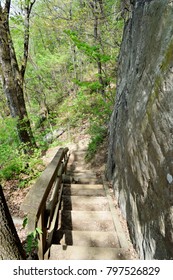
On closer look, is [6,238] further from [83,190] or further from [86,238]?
[83,190]

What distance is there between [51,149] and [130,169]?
7.27m

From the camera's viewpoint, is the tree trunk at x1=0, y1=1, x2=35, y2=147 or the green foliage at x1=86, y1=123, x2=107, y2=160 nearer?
the tree trunk at x1=0, y1=1, x2=35, y2=147

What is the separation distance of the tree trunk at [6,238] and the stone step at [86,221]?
1.18m

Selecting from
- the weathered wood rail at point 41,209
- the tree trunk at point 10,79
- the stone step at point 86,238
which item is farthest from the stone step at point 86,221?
the tree trunk at point 10,79

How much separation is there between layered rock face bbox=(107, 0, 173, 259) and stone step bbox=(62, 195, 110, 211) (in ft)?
2.41

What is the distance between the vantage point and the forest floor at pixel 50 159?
11.1ft

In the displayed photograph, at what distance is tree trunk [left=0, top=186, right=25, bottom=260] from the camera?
1785 mm

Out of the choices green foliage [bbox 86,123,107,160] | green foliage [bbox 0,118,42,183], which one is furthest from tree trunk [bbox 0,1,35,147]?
green foliage [bbox 86,123,107,160]

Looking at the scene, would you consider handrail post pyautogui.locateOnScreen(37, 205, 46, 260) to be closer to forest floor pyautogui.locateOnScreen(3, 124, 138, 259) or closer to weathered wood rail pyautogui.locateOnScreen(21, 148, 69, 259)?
weathered wood rail pyautogui.locateOnScreen(21, 148, 69, 259)

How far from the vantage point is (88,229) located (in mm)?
3055

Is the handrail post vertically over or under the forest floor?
over

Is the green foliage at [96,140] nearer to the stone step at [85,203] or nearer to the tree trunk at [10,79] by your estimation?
the tree trunk at [10,79]

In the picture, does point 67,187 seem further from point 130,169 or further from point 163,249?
point 163,249

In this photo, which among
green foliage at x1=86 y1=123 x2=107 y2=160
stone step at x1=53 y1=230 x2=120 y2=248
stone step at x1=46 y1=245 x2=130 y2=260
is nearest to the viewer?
stone step at x1=46 y1=245 x2=130 y2=260
